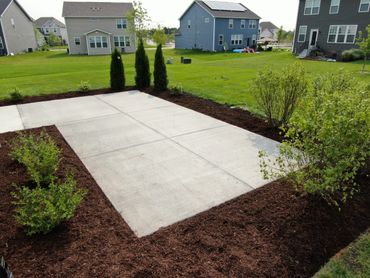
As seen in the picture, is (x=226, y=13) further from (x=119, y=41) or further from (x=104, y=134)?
(x=104, y=134)

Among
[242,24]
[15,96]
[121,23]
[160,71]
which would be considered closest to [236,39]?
[242,24]

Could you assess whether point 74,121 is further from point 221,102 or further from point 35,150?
point 221,102

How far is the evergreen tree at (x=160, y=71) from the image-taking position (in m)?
10.5

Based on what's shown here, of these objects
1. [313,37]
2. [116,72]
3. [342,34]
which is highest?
[342,34]

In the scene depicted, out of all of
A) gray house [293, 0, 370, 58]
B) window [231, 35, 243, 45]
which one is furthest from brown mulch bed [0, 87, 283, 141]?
window [231, 35, 243, 45]

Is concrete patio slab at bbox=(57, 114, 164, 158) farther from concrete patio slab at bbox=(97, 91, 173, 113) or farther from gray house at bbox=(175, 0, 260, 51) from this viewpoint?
gray house at bbox=(175, 0, 260, 51)

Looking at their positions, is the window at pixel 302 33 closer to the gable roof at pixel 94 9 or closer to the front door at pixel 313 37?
the front door at pixel 313 37

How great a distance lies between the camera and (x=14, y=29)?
3909 centimetres

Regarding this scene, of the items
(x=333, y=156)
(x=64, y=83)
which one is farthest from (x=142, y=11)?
(x=333, y=156)

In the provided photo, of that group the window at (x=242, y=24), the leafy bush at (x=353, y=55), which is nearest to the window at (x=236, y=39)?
the window at (x=242, y=24)

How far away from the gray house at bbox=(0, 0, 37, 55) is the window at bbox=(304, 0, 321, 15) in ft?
120

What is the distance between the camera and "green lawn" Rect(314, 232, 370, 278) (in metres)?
2.55

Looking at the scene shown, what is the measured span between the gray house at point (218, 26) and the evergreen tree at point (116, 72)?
2957 cm

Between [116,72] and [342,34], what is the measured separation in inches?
951
